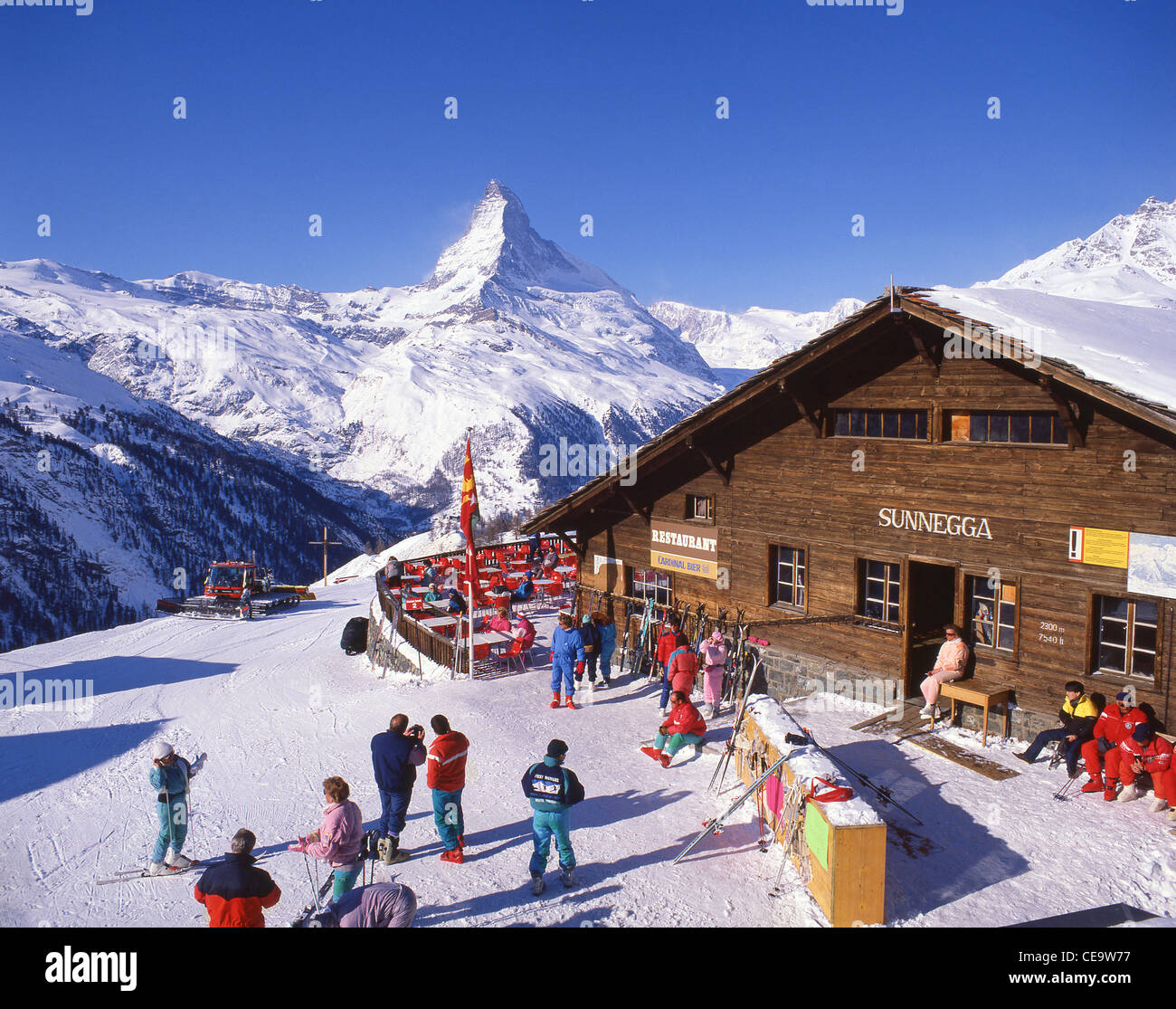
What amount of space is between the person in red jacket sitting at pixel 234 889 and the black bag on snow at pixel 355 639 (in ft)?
54.2

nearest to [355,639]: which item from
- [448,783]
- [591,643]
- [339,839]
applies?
[591,643]

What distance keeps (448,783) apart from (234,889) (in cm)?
231

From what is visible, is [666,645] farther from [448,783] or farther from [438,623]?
[438,623]

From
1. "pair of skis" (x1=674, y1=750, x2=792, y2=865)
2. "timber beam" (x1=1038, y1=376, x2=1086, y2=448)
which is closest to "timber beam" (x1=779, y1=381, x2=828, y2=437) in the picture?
"timber beam" (x1=1038, y1=376, x2=1086, y2=448)

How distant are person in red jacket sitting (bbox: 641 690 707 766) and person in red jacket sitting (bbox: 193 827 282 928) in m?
5.61

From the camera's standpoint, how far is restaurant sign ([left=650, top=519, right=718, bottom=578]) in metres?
14.0

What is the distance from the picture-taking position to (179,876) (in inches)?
302

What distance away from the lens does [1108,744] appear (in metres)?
8.73

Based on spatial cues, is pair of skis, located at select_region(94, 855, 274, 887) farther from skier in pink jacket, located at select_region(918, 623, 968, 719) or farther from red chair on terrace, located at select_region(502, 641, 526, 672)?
skier in pink jacket, located at select_region(918, 623, 968, 719)

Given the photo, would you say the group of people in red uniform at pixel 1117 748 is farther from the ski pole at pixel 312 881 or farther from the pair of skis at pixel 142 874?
the pair of skis at pixel 142 874

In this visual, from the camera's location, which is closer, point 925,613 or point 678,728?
point 678,728

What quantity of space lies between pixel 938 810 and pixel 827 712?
3257 millimetres
